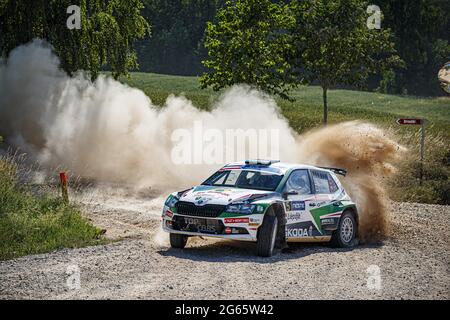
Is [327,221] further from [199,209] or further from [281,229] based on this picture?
[199,209]

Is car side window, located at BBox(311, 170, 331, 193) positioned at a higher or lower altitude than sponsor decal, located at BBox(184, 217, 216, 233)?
higher

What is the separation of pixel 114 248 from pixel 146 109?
1453cm

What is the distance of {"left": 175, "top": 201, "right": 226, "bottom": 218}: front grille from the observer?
13047mm

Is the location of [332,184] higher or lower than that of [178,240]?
higher

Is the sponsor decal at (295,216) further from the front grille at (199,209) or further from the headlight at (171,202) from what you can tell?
the headlight at (171,202)

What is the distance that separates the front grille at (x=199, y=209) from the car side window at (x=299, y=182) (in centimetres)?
157

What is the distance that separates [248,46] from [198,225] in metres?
18.1

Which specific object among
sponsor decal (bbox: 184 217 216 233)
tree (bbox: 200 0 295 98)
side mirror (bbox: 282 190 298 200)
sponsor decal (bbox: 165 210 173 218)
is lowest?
sponsor decal (bbox: 184 217 216 233)

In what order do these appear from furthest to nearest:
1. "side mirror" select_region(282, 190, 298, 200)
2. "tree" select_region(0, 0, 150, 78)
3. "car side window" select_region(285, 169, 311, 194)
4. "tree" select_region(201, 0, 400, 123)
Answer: "tree" select_region(201, 0, 400, 123), "tree" select_region(0, 0, 150, 78), "car side window" select_region(285, 169, 311, 194), "side mirror" select_region(282, 190, 298, 200)

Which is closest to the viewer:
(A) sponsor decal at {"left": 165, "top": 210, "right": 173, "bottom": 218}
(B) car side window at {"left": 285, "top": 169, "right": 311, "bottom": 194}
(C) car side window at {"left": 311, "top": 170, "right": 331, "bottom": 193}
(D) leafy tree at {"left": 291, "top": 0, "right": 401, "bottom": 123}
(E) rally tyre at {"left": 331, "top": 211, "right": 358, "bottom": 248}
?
(A) sponsor decal at {"left": 165, "top": 210, "right": 173, "bottom": 218}

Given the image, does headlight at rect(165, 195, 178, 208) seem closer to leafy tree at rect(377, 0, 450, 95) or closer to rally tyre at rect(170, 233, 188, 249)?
rally tyre at rect(170, 233, 188, 249)

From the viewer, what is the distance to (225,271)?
11.8 metres

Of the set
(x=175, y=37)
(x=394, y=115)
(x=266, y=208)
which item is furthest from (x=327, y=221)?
(x=175, y=37)

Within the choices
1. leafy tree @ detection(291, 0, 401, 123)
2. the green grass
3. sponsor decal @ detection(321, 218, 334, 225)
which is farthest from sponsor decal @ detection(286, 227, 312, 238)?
leafy tree @ detection(291, 0, 401, 123)
